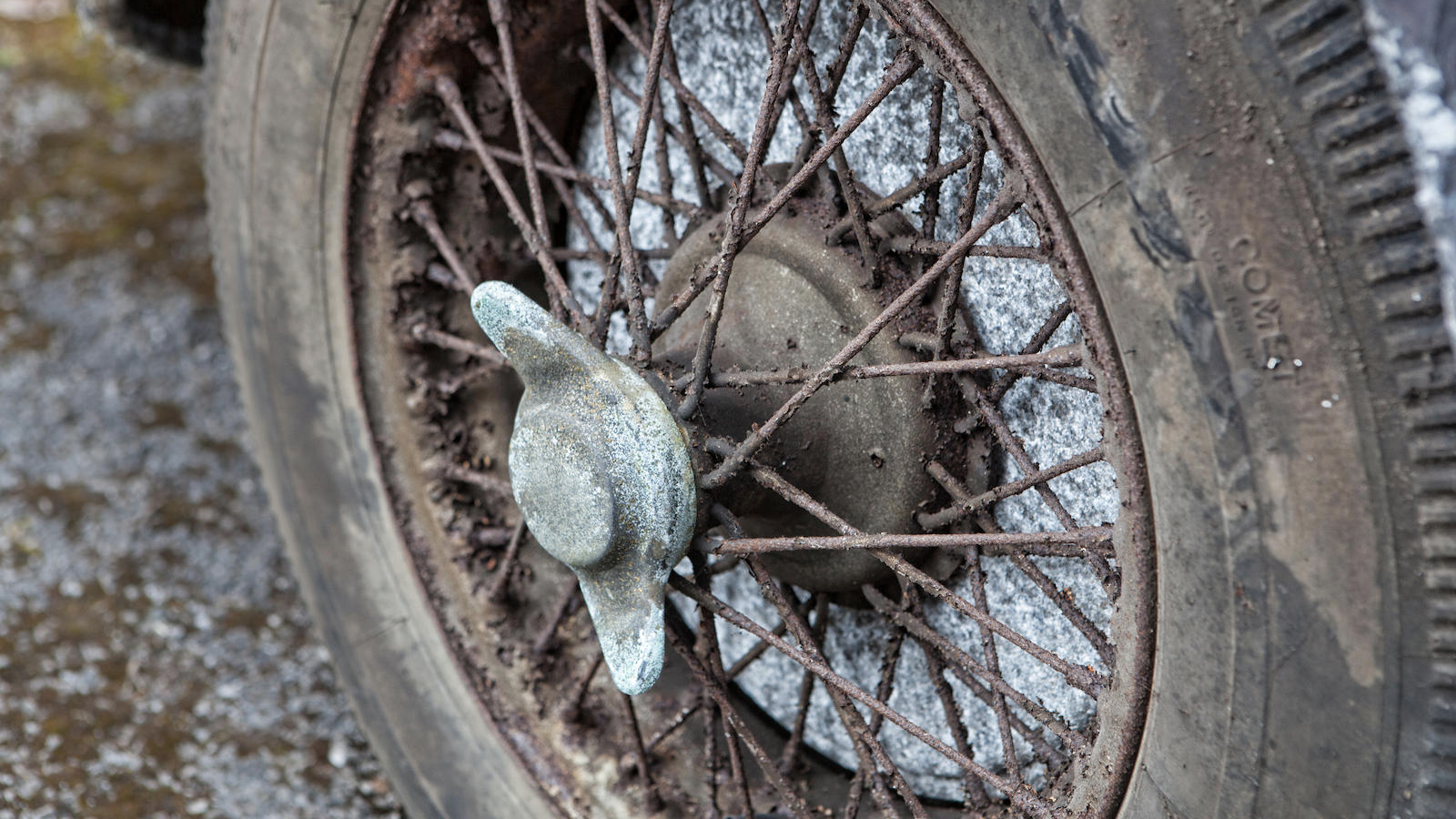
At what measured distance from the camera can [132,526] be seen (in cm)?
308

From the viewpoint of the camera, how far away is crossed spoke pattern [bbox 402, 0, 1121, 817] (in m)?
1.40

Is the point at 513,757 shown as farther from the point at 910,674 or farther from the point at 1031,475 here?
the point at 1031,475

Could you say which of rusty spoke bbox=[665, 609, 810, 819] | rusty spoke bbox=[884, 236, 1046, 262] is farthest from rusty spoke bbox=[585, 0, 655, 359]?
rusty spoke bbox=[665, 609, 810, 819]

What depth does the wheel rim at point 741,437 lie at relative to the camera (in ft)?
4.37

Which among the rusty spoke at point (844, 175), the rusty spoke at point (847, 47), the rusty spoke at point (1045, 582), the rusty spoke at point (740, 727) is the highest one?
the rusty spoke at point (847, 47)

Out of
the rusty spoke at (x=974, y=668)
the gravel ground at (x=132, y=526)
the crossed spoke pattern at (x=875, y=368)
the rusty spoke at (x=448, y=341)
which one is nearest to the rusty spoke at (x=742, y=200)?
the crossed spoke pattern at (x=875, y=368)

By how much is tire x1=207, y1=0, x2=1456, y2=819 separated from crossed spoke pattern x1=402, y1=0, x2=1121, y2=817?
0.11 metres

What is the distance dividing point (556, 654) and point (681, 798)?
33 centimetres

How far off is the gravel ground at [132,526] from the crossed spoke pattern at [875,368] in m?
0.84

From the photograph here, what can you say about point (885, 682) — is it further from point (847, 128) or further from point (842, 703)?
point (847, 128)

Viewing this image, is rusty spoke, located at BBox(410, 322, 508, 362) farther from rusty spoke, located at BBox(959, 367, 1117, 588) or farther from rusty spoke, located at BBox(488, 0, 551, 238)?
rusty spoke, located at BBox(959, 367, 1117, 588)

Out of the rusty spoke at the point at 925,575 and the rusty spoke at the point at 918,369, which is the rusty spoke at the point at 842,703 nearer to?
the rusty spoke at the point at 925,575

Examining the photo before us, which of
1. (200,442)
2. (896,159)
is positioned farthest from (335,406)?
(200,442)

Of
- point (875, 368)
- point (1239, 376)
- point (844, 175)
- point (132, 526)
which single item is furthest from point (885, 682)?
point (132, 526)
